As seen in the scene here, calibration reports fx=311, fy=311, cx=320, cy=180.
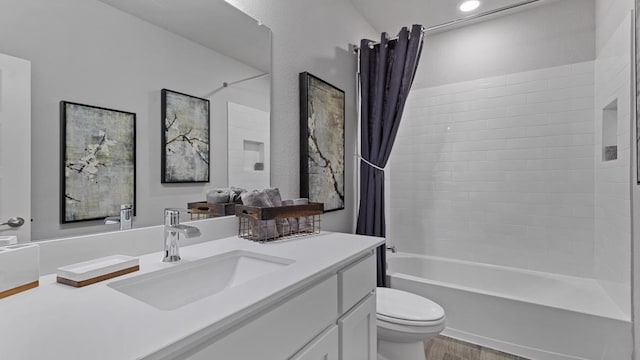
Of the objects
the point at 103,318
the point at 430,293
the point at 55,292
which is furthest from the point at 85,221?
the point at 430,293

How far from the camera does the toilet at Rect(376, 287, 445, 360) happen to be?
1526 millimetres

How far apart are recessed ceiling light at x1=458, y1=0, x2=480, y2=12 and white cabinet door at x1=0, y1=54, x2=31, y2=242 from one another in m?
2.65

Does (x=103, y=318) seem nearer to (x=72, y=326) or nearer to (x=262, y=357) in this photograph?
(x=72, y=326)

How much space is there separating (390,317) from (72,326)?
1371mm

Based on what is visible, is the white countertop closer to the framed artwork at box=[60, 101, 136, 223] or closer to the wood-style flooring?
the framed artwork at box=[60, 101, 136, 223]

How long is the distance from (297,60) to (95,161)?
1.22 m

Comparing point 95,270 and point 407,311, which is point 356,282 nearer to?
point 407,311

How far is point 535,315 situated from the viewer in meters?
1.88

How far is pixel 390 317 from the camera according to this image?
157 cm

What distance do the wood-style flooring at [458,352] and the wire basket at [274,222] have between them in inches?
50.2

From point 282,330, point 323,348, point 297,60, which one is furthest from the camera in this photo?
point 297,60

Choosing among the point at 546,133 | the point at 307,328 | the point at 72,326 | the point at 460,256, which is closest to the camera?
the point at 72,326

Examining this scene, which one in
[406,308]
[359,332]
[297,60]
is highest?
[297,60]

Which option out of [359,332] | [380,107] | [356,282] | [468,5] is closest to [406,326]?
[359,332]
